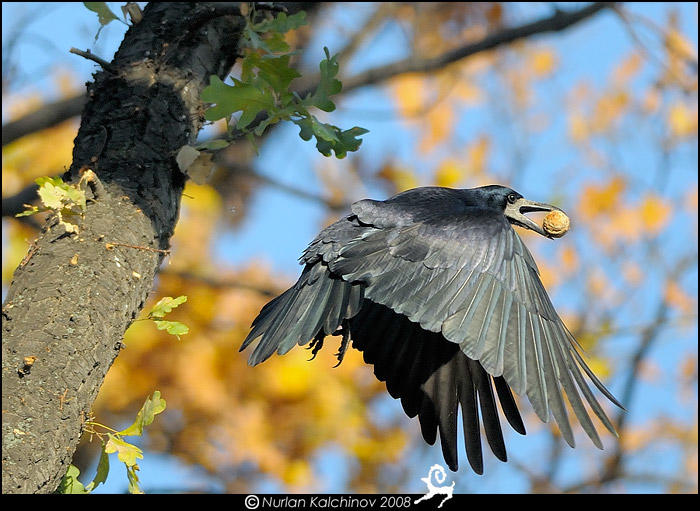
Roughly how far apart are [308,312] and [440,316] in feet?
1.60

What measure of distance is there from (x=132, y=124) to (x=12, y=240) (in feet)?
13.2

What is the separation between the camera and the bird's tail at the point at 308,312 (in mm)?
2381

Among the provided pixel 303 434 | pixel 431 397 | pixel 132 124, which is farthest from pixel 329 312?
pixel 303 434

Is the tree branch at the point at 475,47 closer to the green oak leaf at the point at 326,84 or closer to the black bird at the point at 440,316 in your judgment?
the black bird at the point at 440,316

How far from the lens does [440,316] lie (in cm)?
215

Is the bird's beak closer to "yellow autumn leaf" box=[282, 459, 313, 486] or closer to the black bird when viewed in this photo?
the black bird

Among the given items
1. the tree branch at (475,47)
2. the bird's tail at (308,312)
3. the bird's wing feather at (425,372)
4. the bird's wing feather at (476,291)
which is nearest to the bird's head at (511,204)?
the bird's wing feather at (476,291)

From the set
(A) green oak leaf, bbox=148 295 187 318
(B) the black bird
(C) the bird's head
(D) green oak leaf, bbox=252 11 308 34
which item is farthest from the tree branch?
(A) green oak leaf, bbox=148 295 187 318

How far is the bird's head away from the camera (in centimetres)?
310

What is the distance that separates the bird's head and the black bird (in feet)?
1.05

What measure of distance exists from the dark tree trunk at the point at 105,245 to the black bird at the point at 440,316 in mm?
495

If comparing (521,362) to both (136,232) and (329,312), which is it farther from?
(136,232)

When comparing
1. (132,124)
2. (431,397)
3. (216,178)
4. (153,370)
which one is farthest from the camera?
(153,370)

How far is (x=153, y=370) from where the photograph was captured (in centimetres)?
704
